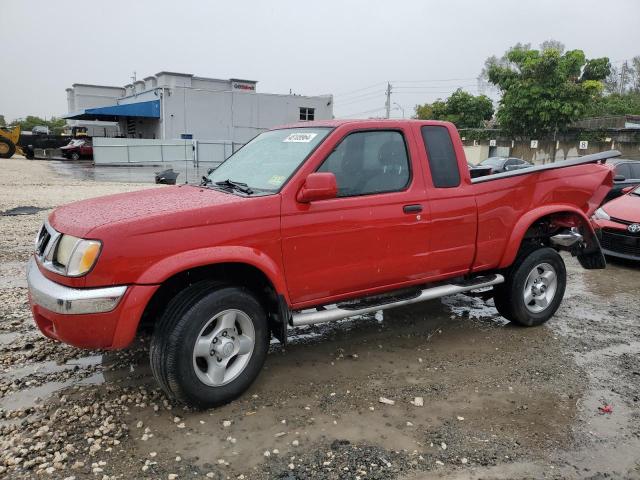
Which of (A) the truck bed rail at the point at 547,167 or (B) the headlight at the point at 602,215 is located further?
(B) the headlight at the point at 602,215

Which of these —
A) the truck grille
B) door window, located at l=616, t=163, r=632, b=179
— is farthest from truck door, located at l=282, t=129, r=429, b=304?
door window, located at l=616, t=163, r=632, b=179

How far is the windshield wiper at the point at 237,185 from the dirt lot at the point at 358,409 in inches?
58.1

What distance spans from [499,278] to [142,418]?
3.36 metres

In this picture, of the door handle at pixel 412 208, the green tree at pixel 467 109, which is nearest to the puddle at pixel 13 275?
the door handle at pixel 412 208

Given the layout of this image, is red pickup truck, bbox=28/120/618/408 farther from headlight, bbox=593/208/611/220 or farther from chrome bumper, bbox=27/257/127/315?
headlight, bbox=593/208/611/220

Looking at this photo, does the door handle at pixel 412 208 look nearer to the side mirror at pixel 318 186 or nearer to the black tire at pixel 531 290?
the side mirror at pixel 318 186

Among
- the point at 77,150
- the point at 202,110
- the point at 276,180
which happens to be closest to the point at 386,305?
the point at 276,180

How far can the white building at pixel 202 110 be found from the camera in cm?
4038

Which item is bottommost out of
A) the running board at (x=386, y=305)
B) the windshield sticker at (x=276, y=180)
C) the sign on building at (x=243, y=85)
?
the running board at (x=386, y=305)

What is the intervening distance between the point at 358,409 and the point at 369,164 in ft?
6.18

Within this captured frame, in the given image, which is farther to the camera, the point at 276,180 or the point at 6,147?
the point at 6,147

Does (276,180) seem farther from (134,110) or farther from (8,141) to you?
(134,110)

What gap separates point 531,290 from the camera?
5.14 m

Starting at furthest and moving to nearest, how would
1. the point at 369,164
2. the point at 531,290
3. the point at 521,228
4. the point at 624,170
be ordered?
the point at 624,170 → the point at 531,290 → the point at 521,228 → the point at 369,164
